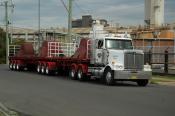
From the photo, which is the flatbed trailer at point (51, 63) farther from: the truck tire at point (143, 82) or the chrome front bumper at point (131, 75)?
the chrome front bumper at point (131, 75)

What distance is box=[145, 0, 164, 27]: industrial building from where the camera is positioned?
102 metres

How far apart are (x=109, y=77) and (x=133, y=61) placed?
5.19 ft

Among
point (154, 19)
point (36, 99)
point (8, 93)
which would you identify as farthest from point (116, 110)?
point (154, 19)

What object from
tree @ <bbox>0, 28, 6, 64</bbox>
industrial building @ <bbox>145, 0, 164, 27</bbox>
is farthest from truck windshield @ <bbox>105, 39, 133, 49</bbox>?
industrial building @ <bbox>145, 0, 164, 27</bbox>

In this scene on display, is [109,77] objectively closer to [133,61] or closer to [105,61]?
[105,61]

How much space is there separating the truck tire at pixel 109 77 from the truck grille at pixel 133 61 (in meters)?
0.94

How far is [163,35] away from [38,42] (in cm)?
4055

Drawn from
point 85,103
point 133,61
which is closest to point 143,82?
point 133,61

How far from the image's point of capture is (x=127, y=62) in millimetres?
27469

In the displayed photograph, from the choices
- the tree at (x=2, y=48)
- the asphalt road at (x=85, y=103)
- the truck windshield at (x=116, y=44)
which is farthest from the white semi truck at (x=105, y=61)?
the tree at (x=2, y=48)

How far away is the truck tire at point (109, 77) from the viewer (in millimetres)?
27073

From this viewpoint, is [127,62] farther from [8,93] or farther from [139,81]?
[8,93]

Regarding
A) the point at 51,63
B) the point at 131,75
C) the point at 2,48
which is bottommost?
the point at 131,75

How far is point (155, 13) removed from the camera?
340 ft
